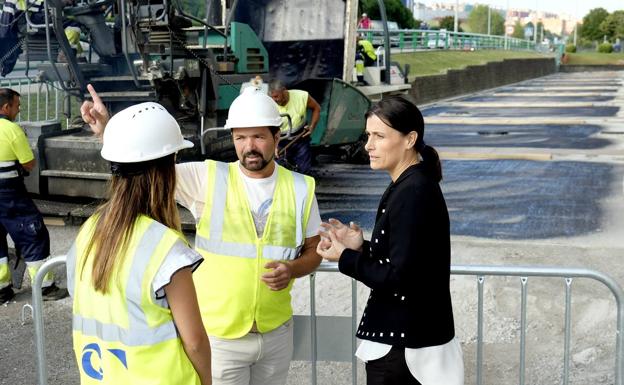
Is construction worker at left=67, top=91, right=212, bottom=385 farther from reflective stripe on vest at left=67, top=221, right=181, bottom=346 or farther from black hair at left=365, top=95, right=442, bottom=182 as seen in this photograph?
black hair at left=365, top=95, right=442, bottom=182

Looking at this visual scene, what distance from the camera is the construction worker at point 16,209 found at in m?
6.70

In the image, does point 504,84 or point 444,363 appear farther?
point 504,84

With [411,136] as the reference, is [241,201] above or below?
below

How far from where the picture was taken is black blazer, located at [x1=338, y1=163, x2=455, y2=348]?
2.67m

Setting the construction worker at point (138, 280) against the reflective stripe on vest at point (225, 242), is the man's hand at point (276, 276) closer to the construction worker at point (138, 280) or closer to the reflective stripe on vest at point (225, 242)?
the reflective stripe on vest at point (225, 242)

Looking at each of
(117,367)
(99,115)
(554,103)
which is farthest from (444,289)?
(554,103)

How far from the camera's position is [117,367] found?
7.66ft

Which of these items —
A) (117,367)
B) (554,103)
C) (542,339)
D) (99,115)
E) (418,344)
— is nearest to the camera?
(117,367)

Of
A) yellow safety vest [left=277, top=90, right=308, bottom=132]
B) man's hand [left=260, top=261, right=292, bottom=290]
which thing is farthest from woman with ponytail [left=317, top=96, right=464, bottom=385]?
yellow safety vest [left=277, top=90, right=308, bottom=132]

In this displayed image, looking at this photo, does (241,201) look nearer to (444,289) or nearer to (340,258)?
(340,258)

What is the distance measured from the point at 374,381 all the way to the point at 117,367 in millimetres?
961

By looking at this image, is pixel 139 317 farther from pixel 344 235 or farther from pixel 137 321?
pixel 344 235

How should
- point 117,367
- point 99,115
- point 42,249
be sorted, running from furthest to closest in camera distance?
point 42,249 → point 99,115 → point 117,367

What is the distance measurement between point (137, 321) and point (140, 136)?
1.82ft
